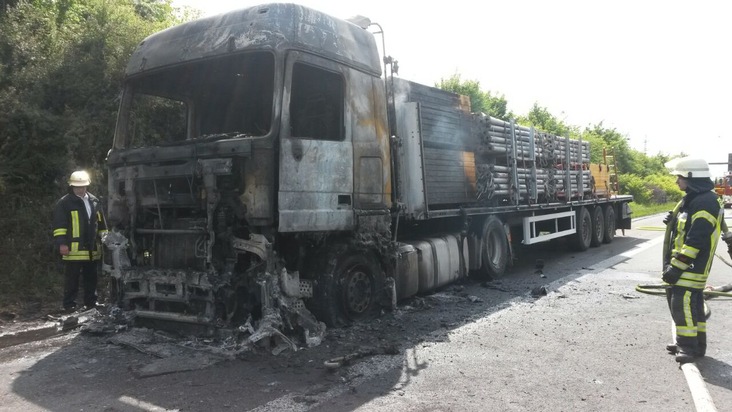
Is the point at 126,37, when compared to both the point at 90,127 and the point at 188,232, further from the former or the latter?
the point at 188,232

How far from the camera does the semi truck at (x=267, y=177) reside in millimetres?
4641

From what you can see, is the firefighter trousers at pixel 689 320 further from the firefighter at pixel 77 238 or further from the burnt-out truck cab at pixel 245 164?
the firefighter at pixel 77 238

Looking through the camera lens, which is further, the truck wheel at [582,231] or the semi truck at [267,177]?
the truck wheel at [582,231]

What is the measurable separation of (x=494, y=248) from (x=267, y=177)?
519cm

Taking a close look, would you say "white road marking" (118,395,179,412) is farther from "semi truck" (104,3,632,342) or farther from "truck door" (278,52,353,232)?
"truck door" (278,52,353,232)

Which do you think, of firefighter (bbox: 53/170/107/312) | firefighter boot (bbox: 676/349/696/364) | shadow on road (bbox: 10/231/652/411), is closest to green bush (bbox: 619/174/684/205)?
firefighter boot (bbox: 676/349/696/364)

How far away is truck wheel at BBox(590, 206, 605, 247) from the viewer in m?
13.0

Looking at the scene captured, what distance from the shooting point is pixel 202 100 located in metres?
5.88

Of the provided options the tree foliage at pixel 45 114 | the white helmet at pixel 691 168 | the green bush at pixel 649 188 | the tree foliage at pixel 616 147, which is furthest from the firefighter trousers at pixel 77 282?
the green bush at pixel 649 188

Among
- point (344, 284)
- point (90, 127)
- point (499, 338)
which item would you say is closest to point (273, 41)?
point (344, 284)

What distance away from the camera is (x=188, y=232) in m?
4.79

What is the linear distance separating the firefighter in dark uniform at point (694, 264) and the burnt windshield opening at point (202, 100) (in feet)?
12.1

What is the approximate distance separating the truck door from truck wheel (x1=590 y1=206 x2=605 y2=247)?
949cm

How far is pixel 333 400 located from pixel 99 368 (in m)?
1.98
